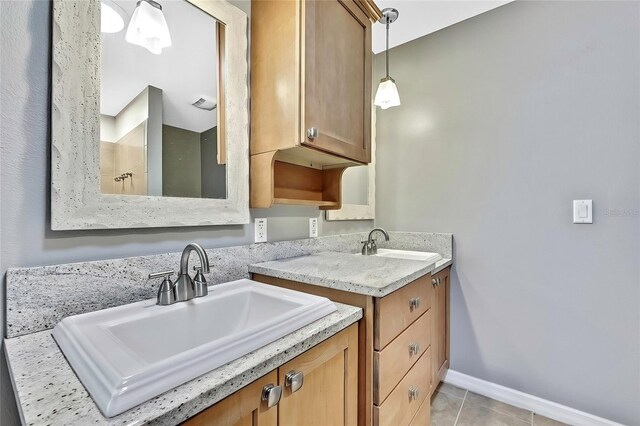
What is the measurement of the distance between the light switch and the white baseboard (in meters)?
1.00

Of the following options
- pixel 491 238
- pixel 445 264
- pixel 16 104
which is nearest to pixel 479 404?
pixel 445 264

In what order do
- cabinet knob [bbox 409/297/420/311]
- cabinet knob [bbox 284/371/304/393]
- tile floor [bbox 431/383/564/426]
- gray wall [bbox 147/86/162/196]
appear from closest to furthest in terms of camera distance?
cabinet knob [bbox 284/371/304/393] < gray wall [bbox 147/86/162/196] < cabinet knob [bbox 409/297/420/311] < tile floor [bbox 431/383/564/426]

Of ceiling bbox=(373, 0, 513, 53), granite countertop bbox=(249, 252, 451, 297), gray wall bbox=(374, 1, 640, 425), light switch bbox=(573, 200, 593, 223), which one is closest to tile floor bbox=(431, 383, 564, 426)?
gray wall bbox=(374, 1, 640, 425)

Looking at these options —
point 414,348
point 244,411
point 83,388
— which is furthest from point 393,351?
point 83,388

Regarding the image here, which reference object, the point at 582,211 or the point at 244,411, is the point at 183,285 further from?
the point at 582,211

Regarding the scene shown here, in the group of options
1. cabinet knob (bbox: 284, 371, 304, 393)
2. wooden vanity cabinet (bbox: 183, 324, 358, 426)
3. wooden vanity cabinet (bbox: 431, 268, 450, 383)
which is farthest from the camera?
wooden vanity cabinet (bbox: 431, 268, 450, 383)

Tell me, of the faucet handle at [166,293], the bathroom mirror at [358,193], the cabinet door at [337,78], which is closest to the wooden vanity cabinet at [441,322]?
the bathroom mirror at [358,193]

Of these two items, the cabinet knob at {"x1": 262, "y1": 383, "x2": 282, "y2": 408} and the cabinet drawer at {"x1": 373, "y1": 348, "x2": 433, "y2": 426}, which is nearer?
the cabinet knob at {"x1": 262, "y1": 383, "x2": 282, "y2": 408}

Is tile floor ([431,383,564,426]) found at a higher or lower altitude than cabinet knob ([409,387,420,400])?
lower

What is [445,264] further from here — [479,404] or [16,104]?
[16,104]

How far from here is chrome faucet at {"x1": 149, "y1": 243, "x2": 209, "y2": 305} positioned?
0.88 metres

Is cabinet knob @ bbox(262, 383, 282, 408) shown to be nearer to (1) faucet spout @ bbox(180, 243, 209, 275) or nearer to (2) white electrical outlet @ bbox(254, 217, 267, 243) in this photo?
(1) faucet spout @ bbox(180, 243, 209, 275)

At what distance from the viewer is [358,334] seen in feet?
3.15

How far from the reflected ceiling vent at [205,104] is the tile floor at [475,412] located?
1.91 m
